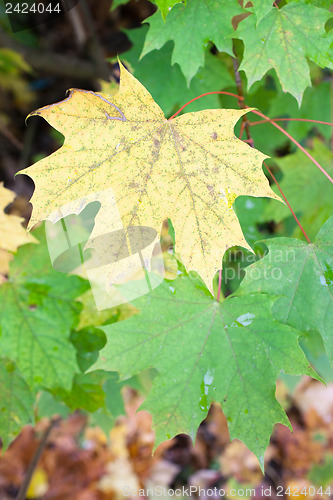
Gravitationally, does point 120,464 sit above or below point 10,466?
below

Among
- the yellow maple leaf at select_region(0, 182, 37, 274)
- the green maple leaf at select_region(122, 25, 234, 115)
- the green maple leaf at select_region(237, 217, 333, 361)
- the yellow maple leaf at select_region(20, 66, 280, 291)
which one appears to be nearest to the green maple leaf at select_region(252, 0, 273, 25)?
the yellow maple leaf at select_region(20, 66, 280, 291)

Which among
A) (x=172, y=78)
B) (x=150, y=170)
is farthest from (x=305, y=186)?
(x=150, y=170)

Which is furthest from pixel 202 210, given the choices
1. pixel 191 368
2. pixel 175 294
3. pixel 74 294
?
pixel 74 294

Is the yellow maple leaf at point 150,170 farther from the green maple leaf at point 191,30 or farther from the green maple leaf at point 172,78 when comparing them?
the green maple leaf at point 172,78

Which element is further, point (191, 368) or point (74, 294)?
point (74, 294)

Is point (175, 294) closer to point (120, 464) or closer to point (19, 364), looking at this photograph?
point (19, 364)

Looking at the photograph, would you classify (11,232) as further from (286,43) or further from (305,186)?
(305,186)
